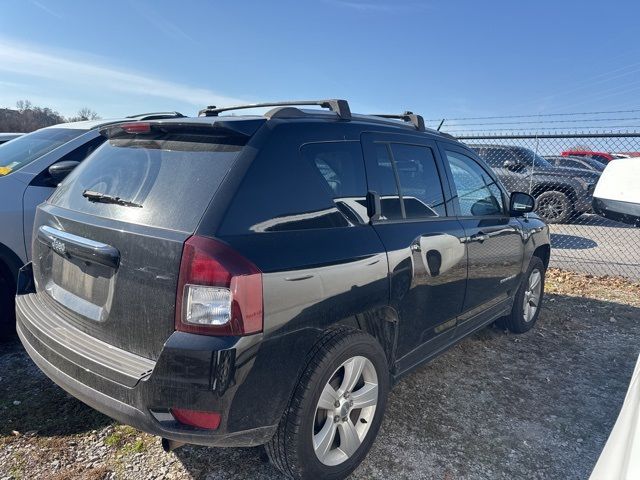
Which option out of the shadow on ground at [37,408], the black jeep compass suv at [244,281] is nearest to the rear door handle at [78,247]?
the black jeep compass suv at [244,281]

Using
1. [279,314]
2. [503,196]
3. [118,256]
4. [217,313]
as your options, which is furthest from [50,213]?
[503,196]

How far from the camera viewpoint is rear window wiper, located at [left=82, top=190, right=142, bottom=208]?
6.96ft

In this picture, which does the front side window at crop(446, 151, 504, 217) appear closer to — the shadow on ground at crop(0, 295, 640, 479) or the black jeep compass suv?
the black jeep compass suv

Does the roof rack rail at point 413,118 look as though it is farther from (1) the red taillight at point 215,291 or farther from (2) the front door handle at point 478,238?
(1) the red taillight at point 215,291

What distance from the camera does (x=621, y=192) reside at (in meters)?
2.43

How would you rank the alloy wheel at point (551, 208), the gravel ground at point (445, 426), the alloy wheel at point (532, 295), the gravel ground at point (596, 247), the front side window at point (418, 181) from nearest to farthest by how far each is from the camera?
1. the gravel ground at point (445, 426)
2. the front side window at point (418, 181)
3. the alloy wheel at point (532, 295)
4. the gravel ground at point (596, 247)
5. the alloy wheel at point (551, 208)

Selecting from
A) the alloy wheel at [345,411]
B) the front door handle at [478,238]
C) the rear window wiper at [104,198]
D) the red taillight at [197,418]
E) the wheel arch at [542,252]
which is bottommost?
the alloy wheel at [345,411]

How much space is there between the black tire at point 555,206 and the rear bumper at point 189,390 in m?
10.5

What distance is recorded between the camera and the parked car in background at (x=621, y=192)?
2.37 metres

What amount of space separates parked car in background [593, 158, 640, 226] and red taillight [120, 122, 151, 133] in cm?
253

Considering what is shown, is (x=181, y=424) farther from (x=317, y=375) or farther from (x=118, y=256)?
(x=118, y=256)

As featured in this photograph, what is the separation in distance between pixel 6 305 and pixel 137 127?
231cm

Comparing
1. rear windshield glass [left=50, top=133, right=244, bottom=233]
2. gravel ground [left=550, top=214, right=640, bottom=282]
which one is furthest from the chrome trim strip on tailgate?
gravel ground [left=550, top=214, right=640, bottom=282]

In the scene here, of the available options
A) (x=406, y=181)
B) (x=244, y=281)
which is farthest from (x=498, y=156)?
(x=244, y=281)
